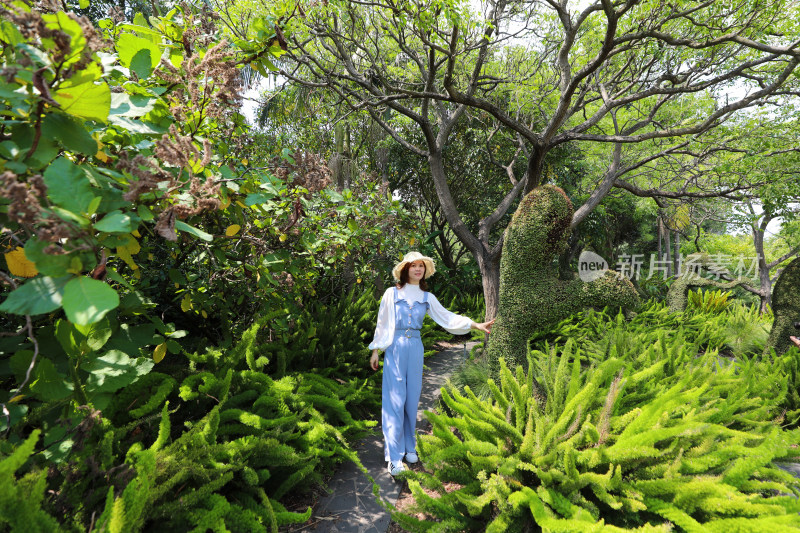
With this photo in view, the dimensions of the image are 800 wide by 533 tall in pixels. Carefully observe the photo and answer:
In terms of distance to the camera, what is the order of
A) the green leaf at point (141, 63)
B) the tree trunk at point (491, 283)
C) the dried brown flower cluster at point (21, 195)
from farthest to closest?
the tree trunk at point (491, 283)
the green leaf at point (141, 63)
the dried brown flower cluster at point (21, 195)

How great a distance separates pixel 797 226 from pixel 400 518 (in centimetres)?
1086

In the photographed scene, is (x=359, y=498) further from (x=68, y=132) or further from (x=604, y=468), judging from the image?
(x=68, y=132)

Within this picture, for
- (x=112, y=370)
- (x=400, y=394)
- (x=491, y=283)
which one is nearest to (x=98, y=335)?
(x=112, y=370)

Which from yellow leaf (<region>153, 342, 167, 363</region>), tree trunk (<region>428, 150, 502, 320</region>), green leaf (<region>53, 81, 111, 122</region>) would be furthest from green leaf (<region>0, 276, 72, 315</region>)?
tree trunk (<region>428, 150, 502, 320</region>)

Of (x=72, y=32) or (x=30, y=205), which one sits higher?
(x=72, y=32)

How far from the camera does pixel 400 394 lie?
2.88m

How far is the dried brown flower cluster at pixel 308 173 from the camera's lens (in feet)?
7.30

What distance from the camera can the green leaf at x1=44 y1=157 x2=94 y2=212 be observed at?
2.38 feet

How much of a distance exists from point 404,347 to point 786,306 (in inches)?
165

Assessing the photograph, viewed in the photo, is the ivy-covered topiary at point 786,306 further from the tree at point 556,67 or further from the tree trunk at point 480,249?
the tree trunk at point 480,249

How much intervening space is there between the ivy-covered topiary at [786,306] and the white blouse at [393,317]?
3.47 m

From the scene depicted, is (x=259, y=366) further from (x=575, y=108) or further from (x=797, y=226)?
(x=797, y=226)

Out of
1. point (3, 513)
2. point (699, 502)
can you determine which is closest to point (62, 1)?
point (3, 513)

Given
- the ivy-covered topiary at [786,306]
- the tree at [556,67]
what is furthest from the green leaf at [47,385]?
the ivy-covered topiary at [786,306]
